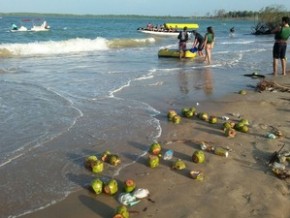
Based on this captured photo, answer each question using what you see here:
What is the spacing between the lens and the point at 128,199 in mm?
5281

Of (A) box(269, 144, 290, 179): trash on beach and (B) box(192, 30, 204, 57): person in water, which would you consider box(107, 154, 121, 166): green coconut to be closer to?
(A) box(269, 144, 290, 179): trash on beach

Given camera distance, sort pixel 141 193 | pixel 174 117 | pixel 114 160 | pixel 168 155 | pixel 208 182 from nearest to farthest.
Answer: pixel 141 193, pixel 208 182, pixel 114 160, pixel 168 155, pixel 174 117

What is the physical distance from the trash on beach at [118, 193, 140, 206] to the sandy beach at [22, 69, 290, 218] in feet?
0.23

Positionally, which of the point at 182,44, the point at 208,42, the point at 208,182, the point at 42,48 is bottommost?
the point at 42,48

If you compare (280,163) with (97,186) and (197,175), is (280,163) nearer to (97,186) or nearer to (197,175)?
(197,175)

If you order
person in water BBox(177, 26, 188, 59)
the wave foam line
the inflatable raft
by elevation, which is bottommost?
the wave foam line

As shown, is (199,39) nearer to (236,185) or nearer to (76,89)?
(76,89)

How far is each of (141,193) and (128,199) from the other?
0.78ft

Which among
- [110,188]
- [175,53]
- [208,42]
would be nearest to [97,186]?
[110,188]

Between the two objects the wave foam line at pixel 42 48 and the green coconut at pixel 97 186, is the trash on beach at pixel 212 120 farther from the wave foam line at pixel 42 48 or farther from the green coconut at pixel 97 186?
the wave foam line at pixel 42 48

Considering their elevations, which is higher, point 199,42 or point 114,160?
point 114,160

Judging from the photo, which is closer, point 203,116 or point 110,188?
point 110,188

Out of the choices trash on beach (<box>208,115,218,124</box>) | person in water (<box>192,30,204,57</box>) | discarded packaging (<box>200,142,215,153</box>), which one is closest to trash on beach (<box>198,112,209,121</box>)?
trash on beach (<box>208,115,218,124</box>)

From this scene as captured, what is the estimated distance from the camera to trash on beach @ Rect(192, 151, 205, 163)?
6.53m
